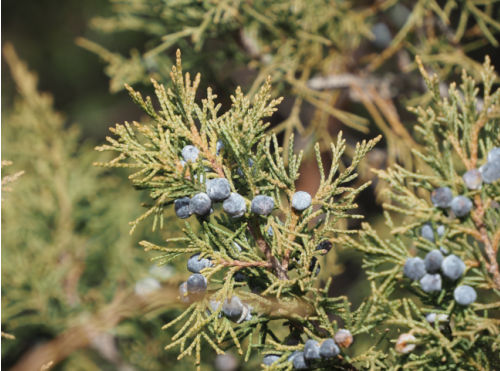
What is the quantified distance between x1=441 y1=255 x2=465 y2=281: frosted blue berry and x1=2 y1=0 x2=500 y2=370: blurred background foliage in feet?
1.76

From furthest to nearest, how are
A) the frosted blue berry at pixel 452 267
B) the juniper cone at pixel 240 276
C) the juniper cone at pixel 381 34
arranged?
the juniper cone at pixel 381 34, the juniper cone at pixel 240 276, the frosted blue berry at pixel 452 267

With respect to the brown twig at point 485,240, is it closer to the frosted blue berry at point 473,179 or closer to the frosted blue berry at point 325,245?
the frosted blue berry at point 473,179

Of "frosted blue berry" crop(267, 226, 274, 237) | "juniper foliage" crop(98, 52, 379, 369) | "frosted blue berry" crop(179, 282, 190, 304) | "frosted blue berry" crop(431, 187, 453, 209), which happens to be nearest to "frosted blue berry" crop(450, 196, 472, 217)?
"frosted blue berry" crop(431, 187, 453, 209)

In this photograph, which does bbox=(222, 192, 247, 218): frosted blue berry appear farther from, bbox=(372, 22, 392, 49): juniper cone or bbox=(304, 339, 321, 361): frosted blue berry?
bbox=(372, 22, 392, 49): juniper cone

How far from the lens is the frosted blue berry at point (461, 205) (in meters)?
0.56

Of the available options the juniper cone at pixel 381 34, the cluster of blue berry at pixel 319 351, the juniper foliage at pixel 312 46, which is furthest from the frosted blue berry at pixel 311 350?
the juniper cone at pixel 381 34

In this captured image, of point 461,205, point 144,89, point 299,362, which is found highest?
point 144,89

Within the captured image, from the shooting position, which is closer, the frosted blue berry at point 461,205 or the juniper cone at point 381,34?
the frosted blue berry at point 461,205

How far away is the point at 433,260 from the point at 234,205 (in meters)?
0.23

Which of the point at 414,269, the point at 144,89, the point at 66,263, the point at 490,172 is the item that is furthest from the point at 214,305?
the point at 144,89

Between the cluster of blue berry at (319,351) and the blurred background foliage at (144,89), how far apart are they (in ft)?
1.28

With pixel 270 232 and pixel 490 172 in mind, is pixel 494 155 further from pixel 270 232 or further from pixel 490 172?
pixel 270 232

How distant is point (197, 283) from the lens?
1.93ft

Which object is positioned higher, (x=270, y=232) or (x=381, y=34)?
(x=381, y=34)
